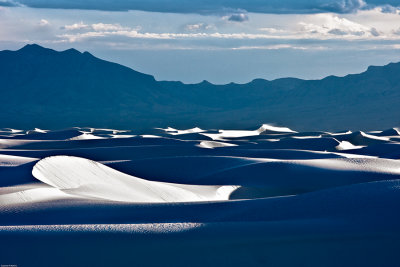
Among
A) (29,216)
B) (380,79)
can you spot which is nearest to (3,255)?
(29,216)

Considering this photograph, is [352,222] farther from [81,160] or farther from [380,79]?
[380,79]

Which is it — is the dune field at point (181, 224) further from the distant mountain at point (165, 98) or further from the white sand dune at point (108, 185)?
the distant mountain at point (165, 98)

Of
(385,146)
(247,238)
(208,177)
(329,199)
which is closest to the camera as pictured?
(247,238)

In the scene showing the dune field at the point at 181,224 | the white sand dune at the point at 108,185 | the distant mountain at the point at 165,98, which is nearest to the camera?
the dune field at the point at 181,224

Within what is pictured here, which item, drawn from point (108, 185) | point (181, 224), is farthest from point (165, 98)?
point (181, 224)

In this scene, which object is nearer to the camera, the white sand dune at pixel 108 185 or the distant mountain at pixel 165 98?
the white sand dune at pixel 108 185

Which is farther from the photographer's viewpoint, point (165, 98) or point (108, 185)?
point (165, 98)

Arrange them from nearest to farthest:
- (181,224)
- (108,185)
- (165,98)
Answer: (181,224)
(108,185)
(165,98)

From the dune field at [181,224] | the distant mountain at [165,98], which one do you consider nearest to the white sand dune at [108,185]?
the dune field at [181,224]

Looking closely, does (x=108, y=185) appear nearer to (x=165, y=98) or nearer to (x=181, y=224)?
(x=181, y=224)
